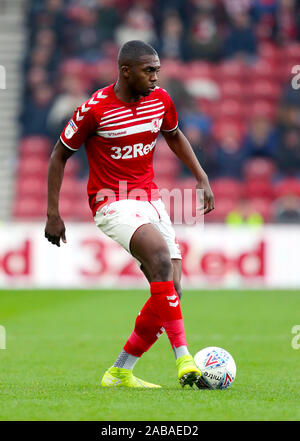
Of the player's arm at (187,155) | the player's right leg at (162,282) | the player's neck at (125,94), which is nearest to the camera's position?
the player's right leg at (162,282)

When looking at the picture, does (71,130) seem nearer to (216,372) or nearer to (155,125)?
(155,125)

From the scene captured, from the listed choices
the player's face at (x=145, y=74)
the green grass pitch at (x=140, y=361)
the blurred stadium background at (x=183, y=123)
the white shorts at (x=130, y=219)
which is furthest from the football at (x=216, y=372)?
the blurred stadium background at (x=183, y=123)

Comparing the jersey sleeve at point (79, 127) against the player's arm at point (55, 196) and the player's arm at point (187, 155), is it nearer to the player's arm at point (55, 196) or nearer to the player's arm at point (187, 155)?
the player's arm at point (55, 196)

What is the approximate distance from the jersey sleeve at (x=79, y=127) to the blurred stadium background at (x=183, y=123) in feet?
31.6

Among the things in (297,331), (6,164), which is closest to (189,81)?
(6,164)

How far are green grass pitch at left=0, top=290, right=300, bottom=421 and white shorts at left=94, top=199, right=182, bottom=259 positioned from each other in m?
0.94

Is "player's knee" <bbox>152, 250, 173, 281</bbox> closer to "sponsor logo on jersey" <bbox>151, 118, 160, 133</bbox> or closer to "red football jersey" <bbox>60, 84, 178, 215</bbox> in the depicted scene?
"red football jersey" <bbox>60, 84, 178, 215</bbox>

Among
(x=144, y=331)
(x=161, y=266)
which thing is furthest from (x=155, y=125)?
(x=144, y=331)

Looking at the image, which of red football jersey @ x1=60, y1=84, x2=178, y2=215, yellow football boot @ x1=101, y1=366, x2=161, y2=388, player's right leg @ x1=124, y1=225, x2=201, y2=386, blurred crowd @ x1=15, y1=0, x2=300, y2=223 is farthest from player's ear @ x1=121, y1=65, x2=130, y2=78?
blurred crowd @ x1=15, y1=0, x2=300, y2=223

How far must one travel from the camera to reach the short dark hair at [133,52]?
18.5 feet

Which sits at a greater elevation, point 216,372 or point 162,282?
point 162,282

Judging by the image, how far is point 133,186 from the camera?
229 inches

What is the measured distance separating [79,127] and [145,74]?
53cm

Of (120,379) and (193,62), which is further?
(193,62)
